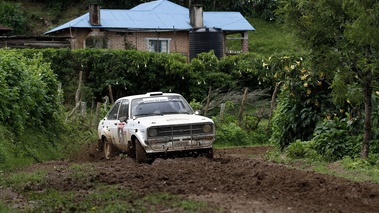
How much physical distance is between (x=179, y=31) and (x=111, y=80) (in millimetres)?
10960

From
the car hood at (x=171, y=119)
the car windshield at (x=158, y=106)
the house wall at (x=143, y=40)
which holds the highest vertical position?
the house wall at (x=143, y=40)

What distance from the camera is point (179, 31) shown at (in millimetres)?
45688

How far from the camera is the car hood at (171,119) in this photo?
17.8 metres

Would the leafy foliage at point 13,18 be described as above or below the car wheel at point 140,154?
above

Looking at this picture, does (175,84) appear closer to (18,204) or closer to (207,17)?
(207,17)

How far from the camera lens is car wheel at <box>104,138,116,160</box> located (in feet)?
67.3

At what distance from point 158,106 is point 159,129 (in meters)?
1.62

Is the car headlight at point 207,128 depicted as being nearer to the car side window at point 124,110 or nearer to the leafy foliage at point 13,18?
the car side window at point 124,110

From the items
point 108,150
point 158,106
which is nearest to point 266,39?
point 108,150

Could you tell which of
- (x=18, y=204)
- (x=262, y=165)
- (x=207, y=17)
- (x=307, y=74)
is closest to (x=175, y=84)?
(x=207, y=17)

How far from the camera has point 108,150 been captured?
2083 centimetres

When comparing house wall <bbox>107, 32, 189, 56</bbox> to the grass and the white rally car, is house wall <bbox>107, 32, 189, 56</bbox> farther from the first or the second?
the white rally car

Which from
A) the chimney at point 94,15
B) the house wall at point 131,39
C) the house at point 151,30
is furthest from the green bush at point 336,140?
the chimney at point 94,15

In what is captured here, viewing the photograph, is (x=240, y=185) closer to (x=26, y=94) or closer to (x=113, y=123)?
(x=113, y=123)
